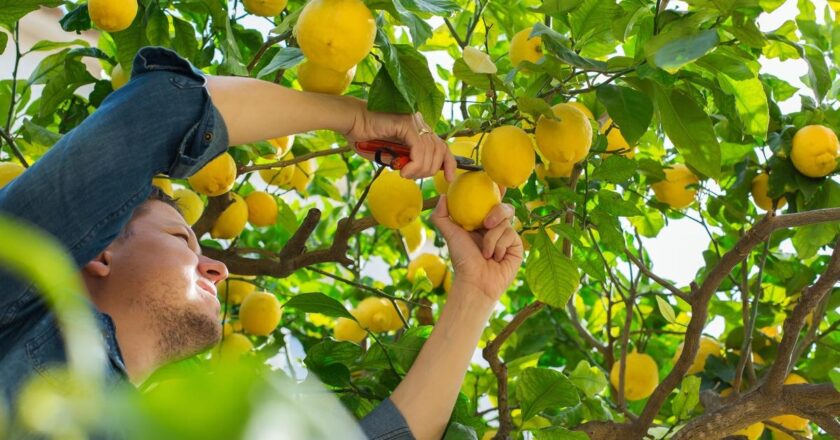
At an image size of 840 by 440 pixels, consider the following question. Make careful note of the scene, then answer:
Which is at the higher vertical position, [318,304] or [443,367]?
[443,367]

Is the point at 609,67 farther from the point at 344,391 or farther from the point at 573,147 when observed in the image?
the point at 344,391

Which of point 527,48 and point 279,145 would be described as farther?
point 279,145

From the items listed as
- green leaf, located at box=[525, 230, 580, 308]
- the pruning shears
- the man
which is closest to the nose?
the man

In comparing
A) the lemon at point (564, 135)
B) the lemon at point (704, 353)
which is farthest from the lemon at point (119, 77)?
the lemon at point (704, 353)

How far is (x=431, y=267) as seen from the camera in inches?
86.0

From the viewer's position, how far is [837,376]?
1.33m

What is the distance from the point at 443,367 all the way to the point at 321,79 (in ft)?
1.39

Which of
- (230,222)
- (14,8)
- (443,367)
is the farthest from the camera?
(230,222)

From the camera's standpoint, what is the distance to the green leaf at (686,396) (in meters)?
1.60

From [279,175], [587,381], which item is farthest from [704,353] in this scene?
[279,175]

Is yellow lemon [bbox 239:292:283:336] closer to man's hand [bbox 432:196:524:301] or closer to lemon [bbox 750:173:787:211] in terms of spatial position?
man's hand [bbox 432:196:524:301]

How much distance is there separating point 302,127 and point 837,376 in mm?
851

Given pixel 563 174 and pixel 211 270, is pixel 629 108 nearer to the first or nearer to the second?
pixel 563 174

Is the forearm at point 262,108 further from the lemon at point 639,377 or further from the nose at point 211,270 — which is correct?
the lemon at point 639,377
